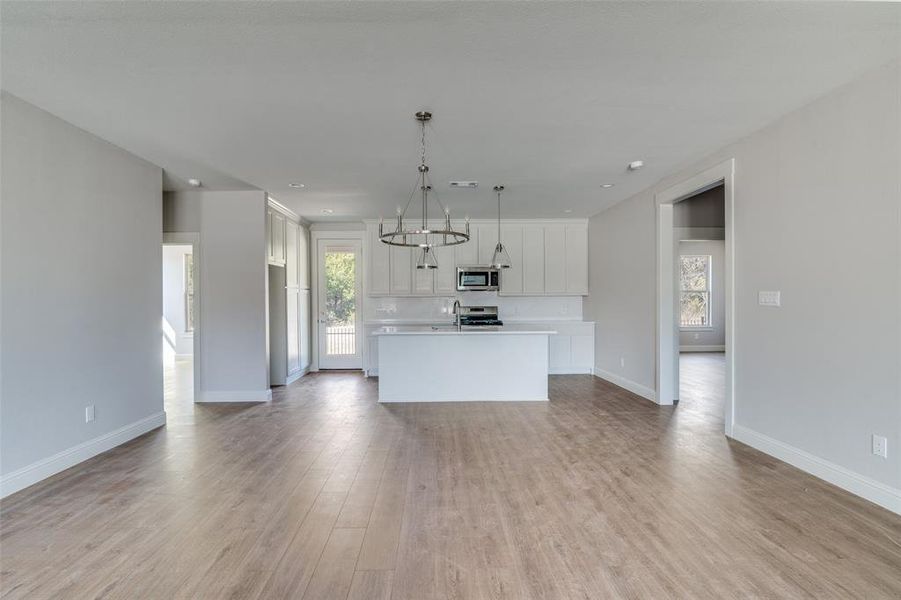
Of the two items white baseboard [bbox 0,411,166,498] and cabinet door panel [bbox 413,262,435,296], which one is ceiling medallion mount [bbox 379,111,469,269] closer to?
cabinet door panel [bbox 413,262,435,296]

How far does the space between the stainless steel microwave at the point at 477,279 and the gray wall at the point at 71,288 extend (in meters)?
3.98

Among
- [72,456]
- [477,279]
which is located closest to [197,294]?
[72,456]

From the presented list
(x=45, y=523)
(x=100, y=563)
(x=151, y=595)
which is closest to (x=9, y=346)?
(x=45, y=523)

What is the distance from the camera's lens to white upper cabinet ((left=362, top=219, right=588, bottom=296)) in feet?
22.6

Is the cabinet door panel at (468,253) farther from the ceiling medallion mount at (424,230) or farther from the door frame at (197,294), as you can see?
the door frame at (197,294)

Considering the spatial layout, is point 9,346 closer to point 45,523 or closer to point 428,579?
point 45,523

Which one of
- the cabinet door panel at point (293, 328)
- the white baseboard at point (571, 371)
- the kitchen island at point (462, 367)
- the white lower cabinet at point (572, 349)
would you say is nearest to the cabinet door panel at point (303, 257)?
the cabinet door panel at point (293, 328)

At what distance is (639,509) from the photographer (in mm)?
2471

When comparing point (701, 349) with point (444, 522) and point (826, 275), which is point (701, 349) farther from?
point (444, 522)

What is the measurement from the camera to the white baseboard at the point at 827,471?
2.45m

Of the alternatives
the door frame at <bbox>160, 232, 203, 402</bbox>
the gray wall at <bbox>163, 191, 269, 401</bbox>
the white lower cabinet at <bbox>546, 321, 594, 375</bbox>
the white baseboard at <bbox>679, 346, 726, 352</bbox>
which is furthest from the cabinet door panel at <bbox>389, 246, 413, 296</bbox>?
the white baseboard at <bbox>679, 346, 726, 352</bbox>

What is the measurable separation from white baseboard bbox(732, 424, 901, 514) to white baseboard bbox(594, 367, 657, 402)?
4.86 feet

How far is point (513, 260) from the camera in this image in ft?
22.9

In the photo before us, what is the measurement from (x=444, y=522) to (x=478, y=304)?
498 centimetres
